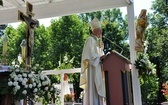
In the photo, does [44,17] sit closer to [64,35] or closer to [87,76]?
[87,76]

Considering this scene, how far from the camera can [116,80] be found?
116 inches

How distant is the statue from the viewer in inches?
147

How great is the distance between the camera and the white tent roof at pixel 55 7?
4.33 m

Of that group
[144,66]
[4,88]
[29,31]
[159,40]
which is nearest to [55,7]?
[29,31]

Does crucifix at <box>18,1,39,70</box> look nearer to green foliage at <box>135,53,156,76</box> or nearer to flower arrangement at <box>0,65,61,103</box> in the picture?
flower arrangement at <box>0,65,61,103</box>

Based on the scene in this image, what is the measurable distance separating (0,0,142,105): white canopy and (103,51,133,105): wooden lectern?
28.6 inches

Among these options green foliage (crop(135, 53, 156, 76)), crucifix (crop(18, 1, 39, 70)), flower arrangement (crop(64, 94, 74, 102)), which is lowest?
flower arrangement (crop(64, 94, 74, 102))

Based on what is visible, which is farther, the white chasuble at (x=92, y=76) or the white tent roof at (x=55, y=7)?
the white tent roof at (x=55, y=7)

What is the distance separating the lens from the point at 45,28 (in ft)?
49.2

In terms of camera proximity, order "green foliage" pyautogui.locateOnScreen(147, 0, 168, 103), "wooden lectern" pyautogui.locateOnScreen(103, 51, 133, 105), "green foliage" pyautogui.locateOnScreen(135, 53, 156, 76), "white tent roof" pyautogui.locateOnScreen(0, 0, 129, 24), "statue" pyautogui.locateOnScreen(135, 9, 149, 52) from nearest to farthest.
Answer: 1. "wooden lectern" pyautogui.locateOnScreen(103, 51, 133, 105)
2. "green foliage" pyautogui.locateOnScreen(135, 53, 156, 76)
3. "statue" pyautogui.locateOnScreen(135, 9, 149, 52)
4. "white tent roof" pyautogui.locateOnScreen(0, 0, 129, 24)
5. "green foliage" pyautogui.locateOnScreen(147, 0, 168, 103)

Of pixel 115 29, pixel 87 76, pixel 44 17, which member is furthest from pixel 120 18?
pixel 87 76

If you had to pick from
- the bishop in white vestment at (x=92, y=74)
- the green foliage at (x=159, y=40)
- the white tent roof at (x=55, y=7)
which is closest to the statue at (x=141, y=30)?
the white tent roof at (x=55, y=7)

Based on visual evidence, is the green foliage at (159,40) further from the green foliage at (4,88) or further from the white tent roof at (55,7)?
the green foliage at (4,88)

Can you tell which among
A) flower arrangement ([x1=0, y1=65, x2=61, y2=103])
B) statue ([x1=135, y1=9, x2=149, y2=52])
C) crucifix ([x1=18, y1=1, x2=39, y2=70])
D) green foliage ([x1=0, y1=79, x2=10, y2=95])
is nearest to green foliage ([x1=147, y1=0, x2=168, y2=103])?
statue ([x1=135, y1=9, x2=149, y2=52])
